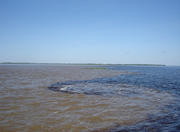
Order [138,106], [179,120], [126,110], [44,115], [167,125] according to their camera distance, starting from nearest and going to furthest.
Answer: [167,125], [179,120], [44,115], [126,110], [138,106]

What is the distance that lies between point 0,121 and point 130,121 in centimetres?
673

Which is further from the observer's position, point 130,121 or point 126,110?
point 126,110

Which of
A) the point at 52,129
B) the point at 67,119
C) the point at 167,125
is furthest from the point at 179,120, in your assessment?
the point at 52,129

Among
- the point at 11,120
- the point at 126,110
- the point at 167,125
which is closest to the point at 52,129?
the point at 11,120

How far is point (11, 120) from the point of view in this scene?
7.48 metres

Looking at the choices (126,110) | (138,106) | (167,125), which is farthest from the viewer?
(138,106)

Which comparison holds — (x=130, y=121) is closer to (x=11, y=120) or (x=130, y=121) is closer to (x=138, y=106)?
(x=138, y=106)

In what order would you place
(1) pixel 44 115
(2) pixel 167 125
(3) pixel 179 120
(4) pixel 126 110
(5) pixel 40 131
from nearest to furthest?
(5) pixel 40 131 < (2) pixel 167 125 < (3) pixel 179 120 < (1) pixel 44 115 < (4) pixel 126 110

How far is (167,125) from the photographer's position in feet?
23.4

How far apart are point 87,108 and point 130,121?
3.21 metres

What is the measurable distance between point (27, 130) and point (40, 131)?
63 cm

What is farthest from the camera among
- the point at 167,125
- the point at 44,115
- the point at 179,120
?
the point at 44,115

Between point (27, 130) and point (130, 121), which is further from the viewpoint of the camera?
point (130, 121)

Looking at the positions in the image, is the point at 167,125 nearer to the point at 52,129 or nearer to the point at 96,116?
the point at 96,116
